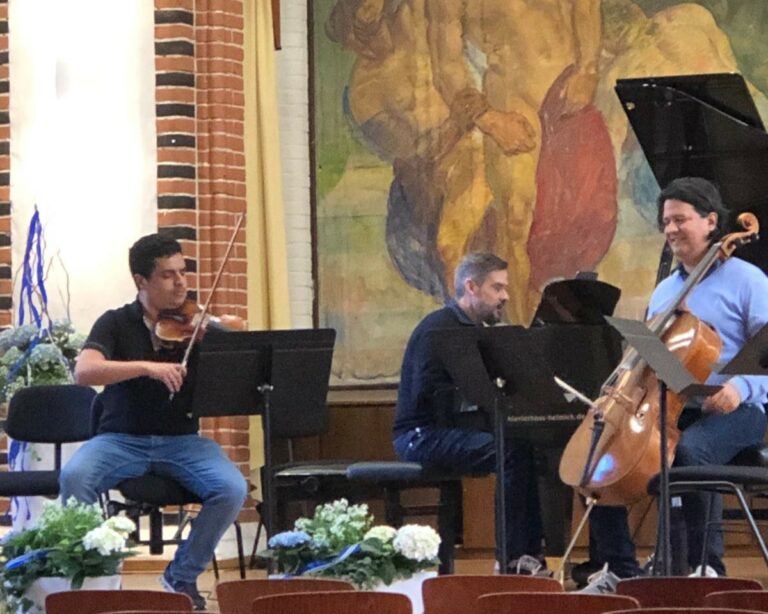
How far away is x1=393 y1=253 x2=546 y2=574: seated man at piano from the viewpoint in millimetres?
6426

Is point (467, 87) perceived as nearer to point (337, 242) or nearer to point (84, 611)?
point (337, 242)

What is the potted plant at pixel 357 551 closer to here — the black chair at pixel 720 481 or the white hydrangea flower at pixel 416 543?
the white hydrangea flower at pixel 416 543

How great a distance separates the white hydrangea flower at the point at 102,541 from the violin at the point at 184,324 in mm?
1152

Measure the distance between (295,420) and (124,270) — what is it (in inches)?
87.7

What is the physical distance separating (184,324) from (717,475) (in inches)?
88.0

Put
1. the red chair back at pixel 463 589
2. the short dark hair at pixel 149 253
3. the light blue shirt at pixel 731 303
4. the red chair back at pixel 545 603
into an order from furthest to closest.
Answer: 1. the short dark hair at pixel 149 253
2. the light blue shirt at pixel 731 303
3. the red chair back at pixel 463 589
4. the red chair back at pixel 545 603

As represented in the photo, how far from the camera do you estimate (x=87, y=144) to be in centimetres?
825

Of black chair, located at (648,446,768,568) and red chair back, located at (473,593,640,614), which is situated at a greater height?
red chair back, located at (473,593,640,614)

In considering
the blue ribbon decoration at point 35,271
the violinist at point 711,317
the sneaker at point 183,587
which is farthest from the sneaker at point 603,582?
the blue ribbon decoration at point 35,271

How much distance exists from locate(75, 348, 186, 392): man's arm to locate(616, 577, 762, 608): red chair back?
2.90 m

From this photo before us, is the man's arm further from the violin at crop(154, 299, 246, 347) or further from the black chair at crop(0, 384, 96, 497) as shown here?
the black chair at crop(0, 384, 96, 497)

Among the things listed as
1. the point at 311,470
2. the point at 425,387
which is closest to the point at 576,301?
the point at 425,387

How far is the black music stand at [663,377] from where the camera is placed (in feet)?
16.9

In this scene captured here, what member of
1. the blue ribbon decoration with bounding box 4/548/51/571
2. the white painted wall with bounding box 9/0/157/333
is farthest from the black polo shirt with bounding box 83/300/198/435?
the white painted wall with bounding box 9/0/157/333
